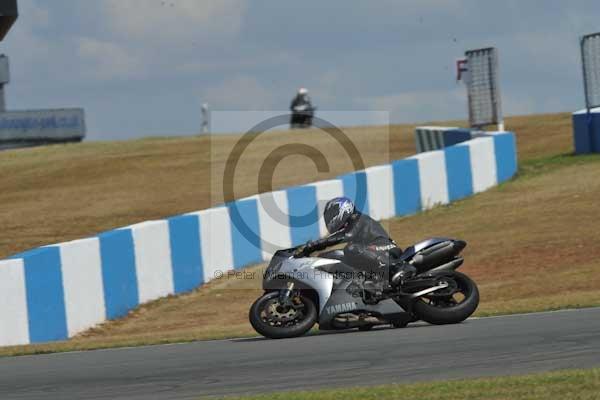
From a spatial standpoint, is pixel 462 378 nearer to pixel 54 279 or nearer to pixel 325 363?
pixel 325 363

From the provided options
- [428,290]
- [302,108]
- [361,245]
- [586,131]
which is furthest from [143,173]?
[428,290]

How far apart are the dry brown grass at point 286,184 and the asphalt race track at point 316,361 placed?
1.14 meters

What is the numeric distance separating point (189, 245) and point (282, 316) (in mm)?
5622

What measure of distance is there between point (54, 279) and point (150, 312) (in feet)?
5.90

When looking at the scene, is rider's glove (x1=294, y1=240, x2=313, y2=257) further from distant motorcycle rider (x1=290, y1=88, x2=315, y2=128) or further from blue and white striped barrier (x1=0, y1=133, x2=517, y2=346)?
distant motorcycle rider (x1=290, y1=88, x2=315, y2=128)

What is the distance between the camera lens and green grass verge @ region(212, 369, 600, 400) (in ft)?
22.1

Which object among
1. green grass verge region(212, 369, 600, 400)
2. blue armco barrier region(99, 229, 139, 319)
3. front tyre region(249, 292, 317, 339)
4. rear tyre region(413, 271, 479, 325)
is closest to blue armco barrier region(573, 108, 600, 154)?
blue armco barrier region(99, 229, 139, 319)

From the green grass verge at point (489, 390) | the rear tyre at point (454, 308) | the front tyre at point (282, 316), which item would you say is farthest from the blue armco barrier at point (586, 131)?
the green grass verge at point (489, 390)

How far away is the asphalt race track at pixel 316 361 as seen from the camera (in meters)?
7.80

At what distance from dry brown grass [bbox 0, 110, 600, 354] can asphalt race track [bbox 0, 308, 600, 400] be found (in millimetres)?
1143

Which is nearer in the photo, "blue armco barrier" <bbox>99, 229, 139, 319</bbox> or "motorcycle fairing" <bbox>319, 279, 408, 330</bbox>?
"motorcycle fairing" <bbox>319, 279, 408, 330</bbox>

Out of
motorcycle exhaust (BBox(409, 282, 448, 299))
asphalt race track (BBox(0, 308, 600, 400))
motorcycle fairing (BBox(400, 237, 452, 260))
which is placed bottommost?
asphalt race track (BBox(0, 308, 600, 400))

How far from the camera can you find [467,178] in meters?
22.4

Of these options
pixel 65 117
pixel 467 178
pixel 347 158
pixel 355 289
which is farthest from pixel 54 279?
pixel 65 117
